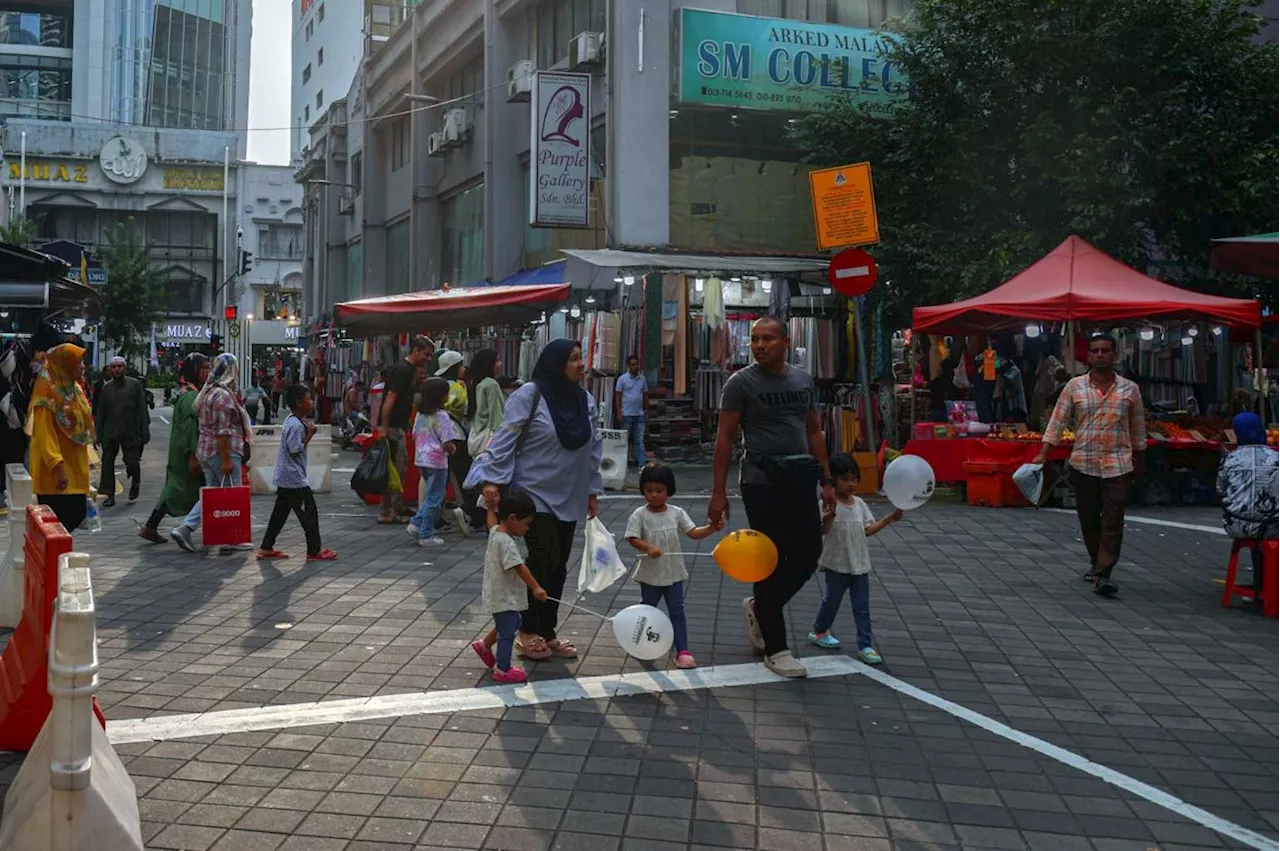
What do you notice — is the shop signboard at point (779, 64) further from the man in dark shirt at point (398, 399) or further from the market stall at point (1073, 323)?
the man in dark shirt at point (398, 399)

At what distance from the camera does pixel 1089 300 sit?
13516mm

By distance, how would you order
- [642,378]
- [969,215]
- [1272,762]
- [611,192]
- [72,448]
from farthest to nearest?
[611,192] < [969,215] < [642,378] < [72,448] < [1272,762]

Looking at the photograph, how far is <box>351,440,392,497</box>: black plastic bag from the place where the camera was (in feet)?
39.8

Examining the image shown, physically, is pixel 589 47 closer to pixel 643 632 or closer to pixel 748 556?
pixel 748 556

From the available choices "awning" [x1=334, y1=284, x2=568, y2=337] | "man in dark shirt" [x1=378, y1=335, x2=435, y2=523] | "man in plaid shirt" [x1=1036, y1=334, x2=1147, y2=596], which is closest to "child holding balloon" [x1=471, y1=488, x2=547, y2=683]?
"man in plaid shirt" [x1=1036, y1=334, x2=1147, y2=596]

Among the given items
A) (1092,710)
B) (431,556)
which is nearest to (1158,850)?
(1092,710)

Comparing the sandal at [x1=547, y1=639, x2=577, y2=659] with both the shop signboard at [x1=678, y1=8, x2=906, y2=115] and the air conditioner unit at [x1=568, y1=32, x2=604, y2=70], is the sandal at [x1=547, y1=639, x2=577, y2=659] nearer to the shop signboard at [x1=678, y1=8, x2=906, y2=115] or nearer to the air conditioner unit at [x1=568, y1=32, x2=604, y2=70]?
the shop signboard at [x1=678, y1=8, x2=906, y2=115]

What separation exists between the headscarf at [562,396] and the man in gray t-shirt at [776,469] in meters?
0.76

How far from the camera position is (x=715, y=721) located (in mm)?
5414

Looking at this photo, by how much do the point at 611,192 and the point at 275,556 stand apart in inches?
485

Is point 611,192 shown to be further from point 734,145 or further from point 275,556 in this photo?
point 275,556

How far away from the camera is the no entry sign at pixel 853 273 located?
13859 mm

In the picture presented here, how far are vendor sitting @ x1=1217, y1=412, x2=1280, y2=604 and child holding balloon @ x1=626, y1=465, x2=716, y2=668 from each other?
4.26 m

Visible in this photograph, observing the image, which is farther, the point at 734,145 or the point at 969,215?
the point at 734,145
